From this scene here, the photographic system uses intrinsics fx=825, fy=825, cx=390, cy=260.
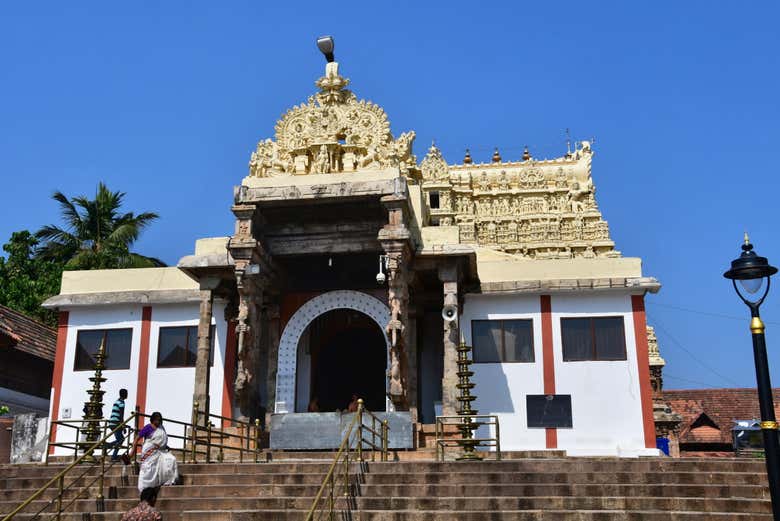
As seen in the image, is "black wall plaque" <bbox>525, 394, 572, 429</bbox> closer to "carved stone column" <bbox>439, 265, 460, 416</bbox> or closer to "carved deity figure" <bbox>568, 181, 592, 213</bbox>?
"carved stone column" <bbox>439, 265, 460, 416</bbox>

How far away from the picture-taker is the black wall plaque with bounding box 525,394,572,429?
66.6 ft

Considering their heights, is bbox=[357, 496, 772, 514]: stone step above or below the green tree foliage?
below

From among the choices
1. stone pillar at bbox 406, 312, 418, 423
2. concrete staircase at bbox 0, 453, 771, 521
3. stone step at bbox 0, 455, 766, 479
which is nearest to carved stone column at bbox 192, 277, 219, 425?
stone pillar at bbox 406, 312, 418, 423

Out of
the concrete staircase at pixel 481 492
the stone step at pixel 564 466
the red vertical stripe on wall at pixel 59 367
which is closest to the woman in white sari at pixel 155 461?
the concrete staircase at pixel 481 492

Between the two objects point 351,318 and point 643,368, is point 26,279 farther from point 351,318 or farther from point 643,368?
point 643,368

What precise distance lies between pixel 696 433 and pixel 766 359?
26460 millimetres

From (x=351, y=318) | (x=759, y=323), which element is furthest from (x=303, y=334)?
(x=759, y=323)

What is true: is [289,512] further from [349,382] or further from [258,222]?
[349,382]

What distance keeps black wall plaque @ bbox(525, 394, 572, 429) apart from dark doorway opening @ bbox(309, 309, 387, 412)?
4425 mm

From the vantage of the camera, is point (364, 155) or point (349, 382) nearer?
point (364, 155)

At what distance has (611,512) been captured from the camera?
11.5 m

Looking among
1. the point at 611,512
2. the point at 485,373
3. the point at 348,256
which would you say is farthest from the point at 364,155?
the point at 611,512

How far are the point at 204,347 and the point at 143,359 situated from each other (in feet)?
11.0

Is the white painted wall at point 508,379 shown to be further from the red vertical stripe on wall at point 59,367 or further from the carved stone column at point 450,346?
the red vertical stripe on wall at point 59,367
